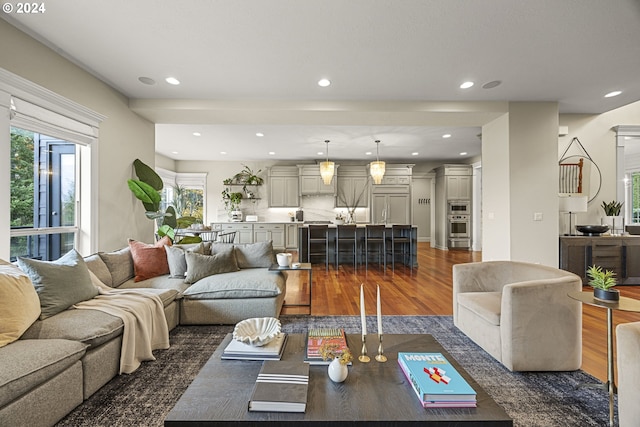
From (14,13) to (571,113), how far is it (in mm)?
7110

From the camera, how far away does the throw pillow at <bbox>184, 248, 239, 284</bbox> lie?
3.24 meters

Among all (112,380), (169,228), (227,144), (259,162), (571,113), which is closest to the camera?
(112,380)

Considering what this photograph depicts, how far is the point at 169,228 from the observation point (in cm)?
413

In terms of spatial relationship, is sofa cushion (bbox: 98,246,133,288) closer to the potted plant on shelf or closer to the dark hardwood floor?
the dark hardwood floor

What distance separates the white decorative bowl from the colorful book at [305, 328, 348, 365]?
212 millimetres

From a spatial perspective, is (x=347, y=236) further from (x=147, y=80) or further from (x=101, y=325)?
(x=101, y=325)

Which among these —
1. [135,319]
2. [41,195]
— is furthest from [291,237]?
[135,319]

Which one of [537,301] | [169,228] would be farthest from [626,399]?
[169,228]

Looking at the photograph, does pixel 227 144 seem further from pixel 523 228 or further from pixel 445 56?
pixel 523 228

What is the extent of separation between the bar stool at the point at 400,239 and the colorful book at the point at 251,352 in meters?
4.79

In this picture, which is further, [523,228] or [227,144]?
[227,144]

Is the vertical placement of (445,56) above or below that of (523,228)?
above

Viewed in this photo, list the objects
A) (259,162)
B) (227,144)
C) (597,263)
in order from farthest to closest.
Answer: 1. (259,162)
2. (227,144)
3. (597,263)

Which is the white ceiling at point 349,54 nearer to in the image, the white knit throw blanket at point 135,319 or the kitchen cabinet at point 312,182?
the white knit throw blanket at point 135,319
